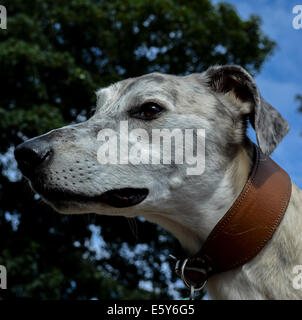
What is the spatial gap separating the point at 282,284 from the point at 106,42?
1040 centimetres

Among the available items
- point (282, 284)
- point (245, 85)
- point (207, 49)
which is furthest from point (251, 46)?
point (282, 284)

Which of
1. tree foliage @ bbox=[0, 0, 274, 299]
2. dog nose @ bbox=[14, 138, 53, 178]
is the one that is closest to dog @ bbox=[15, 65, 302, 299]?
dog nose @ bbox=[14, 138, 53, 178]

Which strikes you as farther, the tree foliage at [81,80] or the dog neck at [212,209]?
the tree foliage at [81,80]

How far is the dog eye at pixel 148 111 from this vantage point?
9.06ft

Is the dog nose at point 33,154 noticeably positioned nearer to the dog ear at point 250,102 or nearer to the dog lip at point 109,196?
the dog lip at point 109,196

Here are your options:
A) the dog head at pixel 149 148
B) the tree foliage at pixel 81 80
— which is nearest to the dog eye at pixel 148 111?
the dog head at pixel 149 148

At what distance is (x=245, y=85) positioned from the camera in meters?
2.93

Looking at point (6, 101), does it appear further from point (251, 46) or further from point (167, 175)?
point (167, 175)

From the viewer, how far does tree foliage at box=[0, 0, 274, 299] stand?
9578 millimetres

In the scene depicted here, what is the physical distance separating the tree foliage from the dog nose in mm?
6734

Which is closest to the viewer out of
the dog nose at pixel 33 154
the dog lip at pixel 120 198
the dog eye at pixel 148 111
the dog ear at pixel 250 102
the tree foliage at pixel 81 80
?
the dog nose at pixel 33 154

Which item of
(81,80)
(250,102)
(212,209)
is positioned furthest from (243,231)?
(81,80)

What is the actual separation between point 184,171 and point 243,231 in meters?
0.54

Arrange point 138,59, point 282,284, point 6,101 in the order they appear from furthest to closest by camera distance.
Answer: point 138,59, point 6,101, point 282,284
